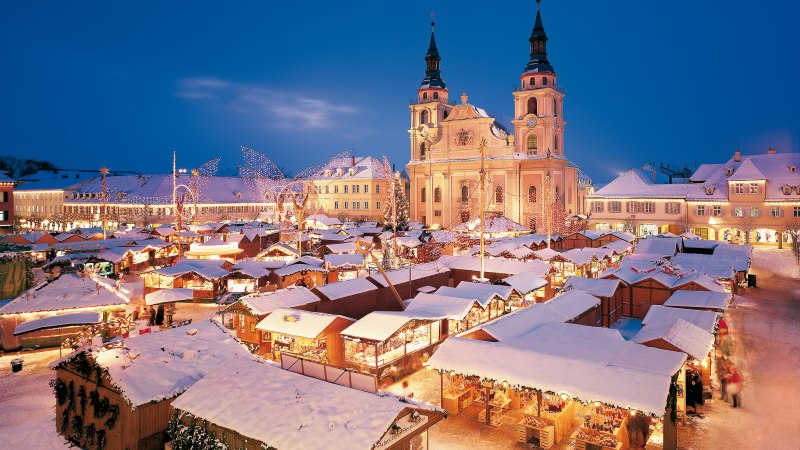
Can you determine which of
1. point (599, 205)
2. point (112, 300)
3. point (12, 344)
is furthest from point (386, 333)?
point (599, 205)

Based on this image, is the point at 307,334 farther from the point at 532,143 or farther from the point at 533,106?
the point at 533,106

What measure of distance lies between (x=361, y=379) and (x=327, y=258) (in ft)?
77.9

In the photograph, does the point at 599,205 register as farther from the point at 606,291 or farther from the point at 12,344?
the point at 12,344

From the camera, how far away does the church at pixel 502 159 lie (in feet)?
207

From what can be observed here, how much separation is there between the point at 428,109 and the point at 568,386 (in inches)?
2544

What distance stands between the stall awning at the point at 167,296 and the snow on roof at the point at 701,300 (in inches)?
839

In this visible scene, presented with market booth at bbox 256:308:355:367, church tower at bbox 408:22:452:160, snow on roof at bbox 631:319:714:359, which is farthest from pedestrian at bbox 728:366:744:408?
church tower at bbox 408:22:452:160

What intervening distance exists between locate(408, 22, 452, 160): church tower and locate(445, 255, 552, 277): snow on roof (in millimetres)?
43187

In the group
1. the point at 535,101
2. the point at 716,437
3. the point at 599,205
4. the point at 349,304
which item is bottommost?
the point at 716,437

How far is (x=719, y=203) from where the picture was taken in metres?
55.7

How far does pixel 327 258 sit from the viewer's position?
33875mm

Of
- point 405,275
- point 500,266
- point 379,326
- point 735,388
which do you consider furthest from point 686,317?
point 500,266

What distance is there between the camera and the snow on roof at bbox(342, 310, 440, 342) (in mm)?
16328

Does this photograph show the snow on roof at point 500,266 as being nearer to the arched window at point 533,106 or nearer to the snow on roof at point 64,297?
the snow on roof at point 64,297
